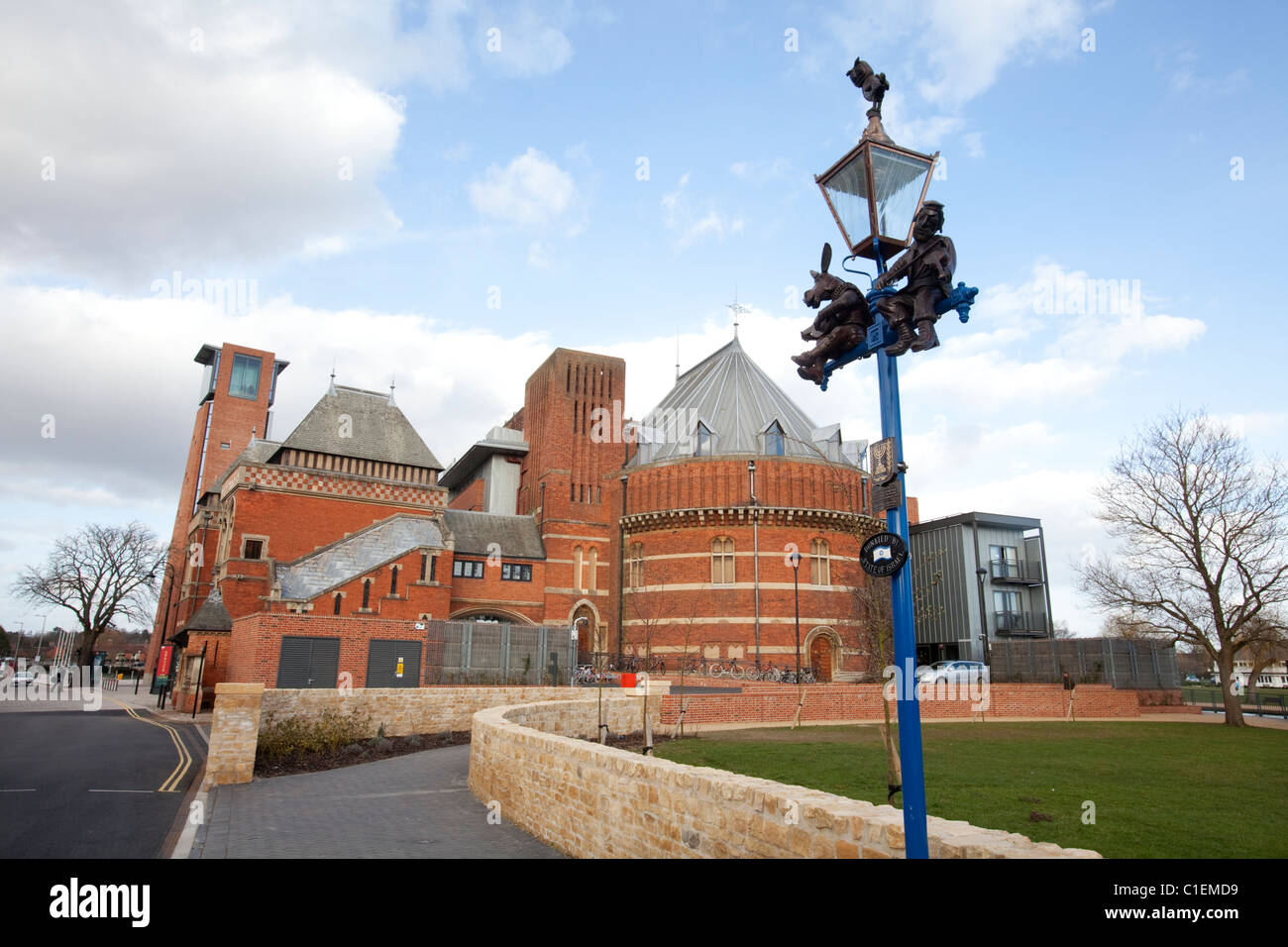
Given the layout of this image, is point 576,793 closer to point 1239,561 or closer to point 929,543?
point 1239,561

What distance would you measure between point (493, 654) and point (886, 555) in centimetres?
2357

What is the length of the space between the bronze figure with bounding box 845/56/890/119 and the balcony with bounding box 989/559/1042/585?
46141mm

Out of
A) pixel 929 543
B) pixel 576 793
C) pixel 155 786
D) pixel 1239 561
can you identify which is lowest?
pixel 155 786

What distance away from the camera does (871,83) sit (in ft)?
19.5

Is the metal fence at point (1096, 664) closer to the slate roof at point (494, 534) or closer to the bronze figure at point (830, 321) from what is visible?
the slate roof at point (494, 534)

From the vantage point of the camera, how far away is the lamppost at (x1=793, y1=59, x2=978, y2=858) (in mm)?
4816

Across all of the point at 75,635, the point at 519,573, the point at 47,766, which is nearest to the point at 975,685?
the point at 519,573

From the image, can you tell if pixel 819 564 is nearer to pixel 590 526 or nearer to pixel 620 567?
pixel 620 567

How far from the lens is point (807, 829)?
568cm

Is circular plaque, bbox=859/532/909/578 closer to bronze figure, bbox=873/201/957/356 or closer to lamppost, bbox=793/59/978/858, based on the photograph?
lamppost, bbox=793/59/978/858

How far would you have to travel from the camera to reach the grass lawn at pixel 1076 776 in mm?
9398

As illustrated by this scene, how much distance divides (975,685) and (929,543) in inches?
844

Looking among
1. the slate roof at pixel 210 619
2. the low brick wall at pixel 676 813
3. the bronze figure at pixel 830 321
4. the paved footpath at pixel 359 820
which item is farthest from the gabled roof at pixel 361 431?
the bronze figure at pixel 830 321
